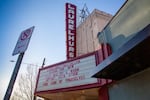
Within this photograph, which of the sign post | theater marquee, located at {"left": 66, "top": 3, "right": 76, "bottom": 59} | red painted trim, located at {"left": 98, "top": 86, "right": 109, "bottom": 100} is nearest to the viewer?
the sign post

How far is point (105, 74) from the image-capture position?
206 inches

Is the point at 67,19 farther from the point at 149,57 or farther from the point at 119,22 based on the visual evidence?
the point at 149,57

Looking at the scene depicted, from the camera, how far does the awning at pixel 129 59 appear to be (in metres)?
3.29

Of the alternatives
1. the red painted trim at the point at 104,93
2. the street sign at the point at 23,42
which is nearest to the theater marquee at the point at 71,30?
the red painted trim at the point at 104,93

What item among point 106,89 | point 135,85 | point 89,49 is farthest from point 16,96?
point 135,85

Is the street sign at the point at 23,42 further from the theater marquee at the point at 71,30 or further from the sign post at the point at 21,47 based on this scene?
the theater marquee at the point at 71,30

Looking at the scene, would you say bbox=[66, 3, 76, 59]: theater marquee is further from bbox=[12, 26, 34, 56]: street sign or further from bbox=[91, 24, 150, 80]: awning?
bbox=[12, 26, 34, 56]: street sign

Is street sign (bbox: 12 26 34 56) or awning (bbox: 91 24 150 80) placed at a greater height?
street sign (bbox: 12 26 34 56)

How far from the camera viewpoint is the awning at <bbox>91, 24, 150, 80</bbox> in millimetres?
3295

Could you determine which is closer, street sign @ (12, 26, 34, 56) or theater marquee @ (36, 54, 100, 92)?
street sign @ (12, 26, 34, 56)

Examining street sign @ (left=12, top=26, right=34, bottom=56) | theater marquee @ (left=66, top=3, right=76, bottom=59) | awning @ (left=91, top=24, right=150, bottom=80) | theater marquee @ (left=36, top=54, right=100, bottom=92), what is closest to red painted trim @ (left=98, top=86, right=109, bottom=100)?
theater marquee @ (left=36, top=54, right=100, bottom=92)

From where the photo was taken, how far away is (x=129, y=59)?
4.19m

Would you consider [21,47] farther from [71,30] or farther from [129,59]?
[71,30]

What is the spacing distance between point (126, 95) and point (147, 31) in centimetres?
309
